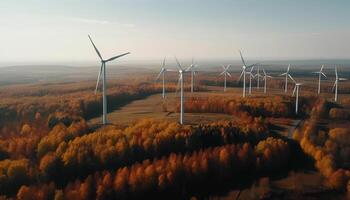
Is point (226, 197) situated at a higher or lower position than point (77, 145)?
lower

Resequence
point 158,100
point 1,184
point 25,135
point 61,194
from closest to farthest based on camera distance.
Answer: point 61,194 → point 1,184 → point 25,135 → point 158,100

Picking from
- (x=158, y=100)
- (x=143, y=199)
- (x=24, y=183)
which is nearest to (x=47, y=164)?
(x=24, y=183)

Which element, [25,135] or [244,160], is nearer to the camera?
[244,160]

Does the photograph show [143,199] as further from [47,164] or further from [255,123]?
[255,123]

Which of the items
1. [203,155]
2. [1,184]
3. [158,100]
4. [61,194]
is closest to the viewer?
[61,194]

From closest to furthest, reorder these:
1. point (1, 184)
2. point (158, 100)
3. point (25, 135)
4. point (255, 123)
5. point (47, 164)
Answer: point (1, 184)
point (47, 164)
point (25, 135)
point (255, 123)
point (158, 100)

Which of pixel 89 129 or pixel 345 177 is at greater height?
pixel 89 129

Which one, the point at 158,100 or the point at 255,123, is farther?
the point at 158,100

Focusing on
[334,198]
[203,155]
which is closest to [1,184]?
[203,155]

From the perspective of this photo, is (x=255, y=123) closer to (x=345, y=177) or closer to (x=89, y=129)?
(x=345, y=177)

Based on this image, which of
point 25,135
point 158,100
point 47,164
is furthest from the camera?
point 158,100
